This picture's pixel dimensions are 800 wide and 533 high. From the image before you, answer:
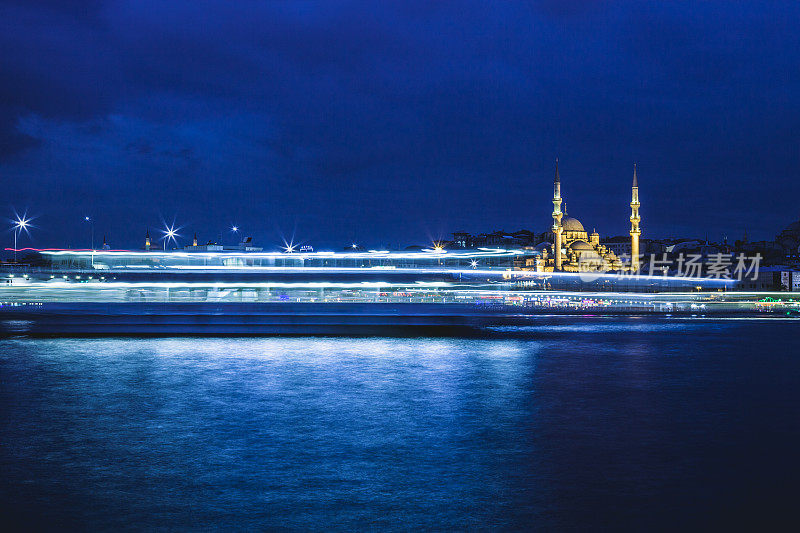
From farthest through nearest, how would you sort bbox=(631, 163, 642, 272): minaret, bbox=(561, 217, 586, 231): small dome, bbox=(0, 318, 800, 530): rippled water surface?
bbox=(561, 217, 586, 231): small dome, bbox=(631, 163, 642, 272): minaret, bbox=(0, 318, 800, 530): rippled water surface

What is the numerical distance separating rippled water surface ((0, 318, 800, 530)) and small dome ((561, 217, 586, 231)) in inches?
3434

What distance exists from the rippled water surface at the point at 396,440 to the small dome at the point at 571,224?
286ft

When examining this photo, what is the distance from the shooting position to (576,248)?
93.3 metres

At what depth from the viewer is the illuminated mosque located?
86.9m

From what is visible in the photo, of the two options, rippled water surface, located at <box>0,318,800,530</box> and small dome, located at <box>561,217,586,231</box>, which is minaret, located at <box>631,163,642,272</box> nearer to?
small dome, located at <box>561,217,586,231</box>

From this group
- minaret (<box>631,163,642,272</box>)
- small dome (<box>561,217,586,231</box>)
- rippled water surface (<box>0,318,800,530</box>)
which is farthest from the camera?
small dome (<box>561,217,586,231</box>)

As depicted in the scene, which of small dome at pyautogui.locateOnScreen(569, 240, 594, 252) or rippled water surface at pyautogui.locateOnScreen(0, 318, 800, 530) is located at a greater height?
small dome at pyautogui.locateOnScreen(569, 240, 594, 252)

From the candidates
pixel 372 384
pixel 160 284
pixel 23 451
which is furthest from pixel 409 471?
pixel 160 284

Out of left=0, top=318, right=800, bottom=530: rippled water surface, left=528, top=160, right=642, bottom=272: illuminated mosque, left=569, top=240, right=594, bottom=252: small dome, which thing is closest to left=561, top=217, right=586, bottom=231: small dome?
left=528, top=160, right=642, bottom=272: illuminated mosque

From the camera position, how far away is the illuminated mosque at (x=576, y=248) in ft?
285

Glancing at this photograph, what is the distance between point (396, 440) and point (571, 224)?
321 feet

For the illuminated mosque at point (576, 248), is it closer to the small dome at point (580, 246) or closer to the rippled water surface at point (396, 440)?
the small dome at point (580, 246)

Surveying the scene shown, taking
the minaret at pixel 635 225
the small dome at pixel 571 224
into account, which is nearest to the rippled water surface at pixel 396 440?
the minaret at pixel 635 225

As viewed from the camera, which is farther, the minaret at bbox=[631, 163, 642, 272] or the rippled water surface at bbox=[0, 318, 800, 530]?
the minaret at bbox=[631, 163, 642, 272]
